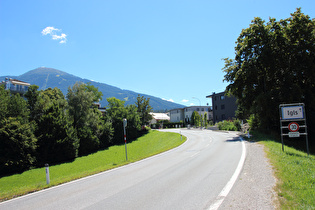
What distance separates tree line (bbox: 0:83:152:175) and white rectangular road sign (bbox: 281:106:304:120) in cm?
2944

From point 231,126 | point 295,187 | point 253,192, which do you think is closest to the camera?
point 295,187

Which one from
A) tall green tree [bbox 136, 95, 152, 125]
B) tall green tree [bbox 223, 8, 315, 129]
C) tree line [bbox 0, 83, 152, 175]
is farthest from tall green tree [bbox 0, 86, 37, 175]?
tall green tree [bbox 136, 95, 152, 125]

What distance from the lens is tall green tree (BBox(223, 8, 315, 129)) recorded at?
938 inches

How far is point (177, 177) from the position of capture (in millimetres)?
7875

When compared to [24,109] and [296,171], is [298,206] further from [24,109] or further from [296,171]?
[24,109]

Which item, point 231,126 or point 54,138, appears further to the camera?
point 231,126

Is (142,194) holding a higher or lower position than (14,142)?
higher

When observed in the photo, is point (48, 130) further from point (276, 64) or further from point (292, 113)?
point (276, 64)

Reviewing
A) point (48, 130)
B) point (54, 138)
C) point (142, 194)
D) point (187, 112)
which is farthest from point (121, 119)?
point (142, 194)

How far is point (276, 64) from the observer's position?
2538 cm

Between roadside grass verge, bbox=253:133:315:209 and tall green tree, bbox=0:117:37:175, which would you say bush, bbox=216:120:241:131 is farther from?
tall green tree, bbox=0:117:37:175

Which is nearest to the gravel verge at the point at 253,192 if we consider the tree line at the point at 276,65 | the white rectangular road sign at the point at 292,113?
the white rectangular road sign at the point at 292,113

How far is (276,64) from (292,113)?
1649 cm

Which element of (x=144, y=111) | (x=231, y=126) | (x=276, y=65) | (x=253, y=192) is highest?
(x=276, y=65)
